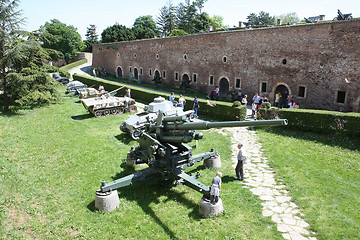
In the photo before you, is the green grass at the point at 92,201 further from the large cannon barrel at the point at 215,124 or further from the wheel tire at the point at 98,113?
the wheel tire at the point at 98,113

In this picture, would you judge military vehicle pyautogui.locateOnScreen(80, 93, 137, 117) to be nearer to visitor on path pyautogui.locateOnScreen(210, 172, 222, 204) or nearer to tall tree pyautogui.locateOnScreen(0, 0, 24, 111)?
tall tree pyautogui.locateOnScreen(0, 0, 24, 111)

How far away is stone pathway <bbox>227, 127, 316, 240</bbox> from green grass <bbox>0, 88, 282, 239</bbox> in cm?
26

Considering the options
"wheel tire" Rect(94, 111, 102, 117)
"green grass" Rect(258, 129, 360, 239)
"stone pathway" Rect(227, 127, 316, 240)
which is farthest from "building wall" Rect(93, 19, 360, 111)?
"wheel tire" Rect(94, 111, 102, 117)

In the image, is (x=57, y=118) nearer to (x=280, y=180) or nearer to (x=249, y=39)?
(x=280, y=180)

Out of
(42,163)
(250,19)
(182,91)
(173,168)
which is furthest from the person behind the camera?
(250,19)

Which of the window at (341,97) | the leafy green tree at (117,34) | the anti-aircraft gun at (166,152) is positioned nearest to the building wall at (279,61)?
the window at (341,97)

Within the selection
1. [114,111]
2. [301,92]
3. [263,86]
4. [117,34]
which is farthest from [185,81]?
[117,34]

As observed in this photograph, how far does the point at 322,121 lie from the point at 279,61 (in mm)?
8009

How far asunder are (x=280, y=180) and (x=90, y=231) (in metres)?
5.59

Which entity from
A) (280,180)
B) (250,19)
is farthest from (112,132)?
(250,19)

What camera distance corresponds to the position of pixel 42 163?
9.41m

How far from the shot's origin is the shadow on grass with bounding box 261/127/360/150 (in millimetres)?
11167

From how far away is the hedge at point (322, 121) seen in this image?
11633 mm

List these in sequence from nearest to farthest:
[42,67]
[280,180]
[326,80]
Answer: [280,180], [326,80], [42,67]
